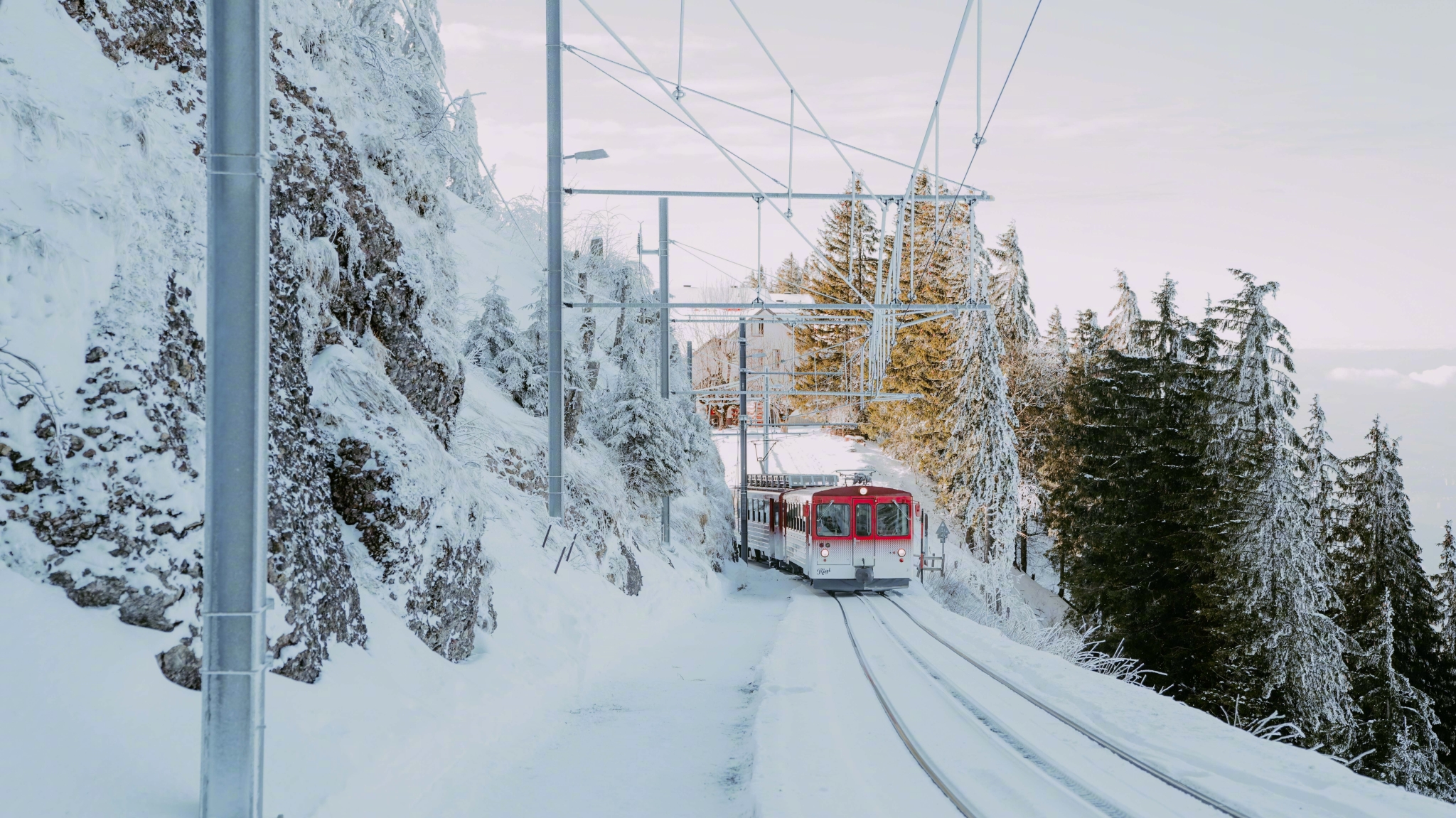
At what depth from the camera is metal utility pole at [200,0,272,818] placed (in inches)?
185

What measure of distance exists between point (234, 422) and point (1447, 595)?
38028 mm

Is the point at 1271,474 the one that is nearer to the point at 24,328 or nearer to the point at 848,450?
the point at 24,328

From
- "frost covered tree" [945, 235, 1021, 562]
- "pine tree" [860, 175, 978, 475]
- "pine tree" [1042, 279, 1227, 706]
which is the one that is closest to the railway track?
"pine tree" [1042, 279, 1227, 706]

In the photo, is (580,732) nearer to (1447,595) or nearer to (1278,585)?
(1278,585)

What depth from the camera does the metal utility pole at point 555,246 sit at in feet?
49.3

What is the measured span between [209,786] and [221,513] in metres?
1.33

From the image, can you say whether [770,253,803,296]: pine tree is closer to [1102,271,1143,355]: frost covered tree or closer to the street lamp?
[1102,271,1143,355]: frost covered tree

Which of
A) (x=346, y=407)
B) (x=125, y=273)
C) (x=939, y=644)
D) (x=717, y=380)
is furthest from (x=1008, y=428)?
(x=717, y=380)

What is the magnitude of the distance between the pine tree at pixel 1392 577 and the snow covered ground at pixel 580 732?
23499 mm

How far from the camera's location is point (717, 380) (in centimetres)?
7662

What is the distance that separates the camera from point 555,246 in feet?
50.5

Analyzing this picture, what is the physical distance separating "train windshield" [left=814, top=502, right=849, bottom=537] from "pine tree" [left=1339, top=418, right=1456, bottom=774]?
669 inches

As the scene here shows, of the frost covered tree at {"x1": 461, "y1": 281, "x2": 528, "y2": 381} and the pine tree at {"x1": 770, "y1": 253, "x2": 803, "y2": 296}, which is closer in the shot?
the frost covered tree at {"x1": 461, "y1": 281, "x2": 528, "y2": 381}

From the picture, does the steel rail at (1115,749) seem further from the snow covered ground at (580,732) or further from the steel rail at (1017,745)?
the steel rail at (1017,745)
